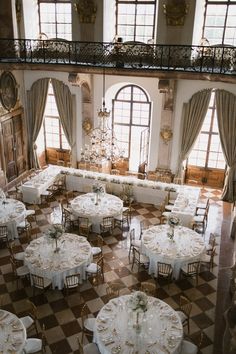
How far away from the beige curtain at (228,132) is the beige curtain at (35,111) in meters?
5.93

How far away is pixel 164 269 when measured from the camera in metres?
8.30

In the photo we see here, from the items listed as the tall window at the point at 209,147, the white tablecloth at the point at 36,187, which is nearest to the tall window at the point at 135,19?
the tall window at the point at 209,147

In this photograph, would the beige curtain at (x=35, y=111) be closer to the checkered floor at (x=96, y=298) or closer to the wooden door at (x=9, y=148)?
the wooden door at (x=9, y=148)

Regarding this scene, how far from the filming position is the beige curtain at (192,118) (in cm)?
1216

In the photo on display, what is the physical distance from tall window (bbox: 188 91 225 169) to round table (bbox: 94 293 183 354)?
7330 millimetres

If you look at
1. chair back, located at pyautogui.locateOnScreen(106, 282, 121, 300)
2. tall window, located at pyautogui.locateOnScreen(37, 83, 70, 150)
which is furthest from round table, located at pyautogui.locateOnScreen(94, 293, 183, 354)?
tall window, located at pyautogui.locateOnScreen(37, 83, 70, 150)

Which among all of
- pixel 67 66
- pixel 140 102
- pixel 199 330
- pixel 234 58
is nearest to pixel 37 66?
pixel 67 66

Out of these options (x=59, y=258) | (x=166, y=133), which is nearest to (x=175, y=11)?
(x=166, y=133)

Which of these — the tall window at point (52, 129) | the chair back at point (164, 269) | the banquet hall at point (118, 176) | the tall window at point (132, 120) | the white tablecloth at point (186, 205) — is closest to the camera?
the banquet hall at point (118, 176)

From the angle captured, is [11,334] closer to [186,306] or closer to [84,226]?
[186,306]

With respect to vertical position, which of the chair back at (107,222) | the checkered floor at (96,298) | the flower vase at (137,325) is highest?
the flower vase at (137,325)

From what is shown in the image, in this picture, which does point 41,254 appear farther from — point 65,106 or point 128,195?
point 65,106

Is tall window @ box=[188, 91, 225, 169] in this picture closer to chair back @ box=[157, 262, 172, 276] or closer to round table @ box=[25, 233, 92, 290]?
chair back @ box=[157, 262, 172, 276]

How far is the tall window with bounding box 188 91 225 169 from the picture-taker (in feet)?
41.6
